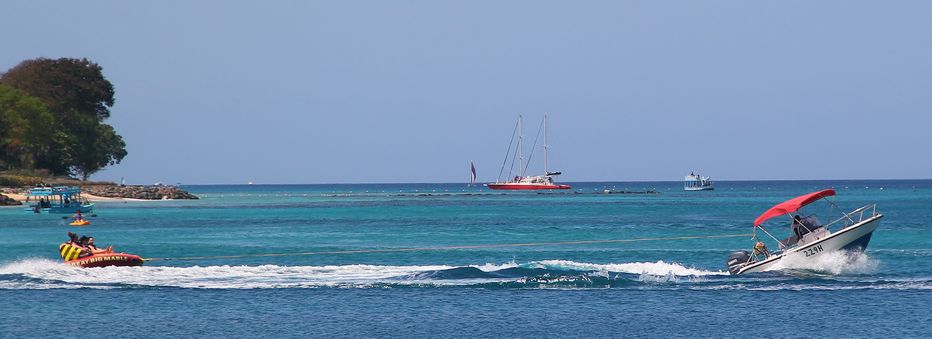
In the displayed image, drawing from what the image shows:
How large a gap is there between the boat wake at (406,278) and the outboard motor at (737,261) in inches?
11.6

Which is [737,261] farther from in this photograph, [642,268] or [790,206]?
[642,268]

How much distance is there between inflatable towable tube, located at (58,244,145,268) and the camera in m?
40.8

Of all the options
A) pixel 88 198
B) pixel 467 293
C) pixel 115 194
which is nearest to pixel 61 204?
pixel 88 198

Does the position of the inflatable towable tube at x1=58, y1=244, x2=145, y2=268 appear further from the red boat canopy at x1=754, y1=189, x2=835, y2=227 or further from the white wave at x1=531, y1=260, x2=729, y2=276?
the red boat canopy at x1=754, y1=189, x2=835, y2=227

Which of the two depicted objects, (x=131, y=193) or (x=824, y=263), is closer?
(x=824, y=263)

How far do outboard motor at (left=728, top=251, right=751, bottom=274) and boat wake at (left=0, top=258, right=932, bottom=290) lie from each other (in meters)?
0.30

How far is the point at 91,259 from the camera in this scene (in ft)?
134

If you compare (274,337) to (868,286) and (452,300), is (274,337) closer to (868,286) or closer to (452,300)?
(452,300)

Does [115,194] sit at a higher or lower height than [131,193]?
lower

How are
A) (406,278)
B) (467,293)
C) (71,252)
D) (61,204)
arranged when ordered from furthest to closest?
(61,204) → (71,252) → (406,278) → (467,293)

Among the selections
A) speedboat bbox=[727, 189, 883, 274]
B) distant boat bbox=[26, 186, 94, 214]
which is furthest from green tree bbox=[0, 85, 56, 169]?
speedboat bbox=[727, 189, 883, 274]

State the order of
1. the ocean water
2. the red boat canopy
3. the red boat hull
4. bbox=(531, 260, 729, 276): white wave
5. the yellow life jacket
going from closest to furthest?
the ocean water
the red boat canopy
bbox=(531, 260, 729, 276): white wave
the red boat hull
the yellow life jacket

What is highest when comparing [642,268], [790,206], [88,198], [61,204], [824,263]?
[88,198]

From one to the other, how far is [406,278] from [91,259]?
10870mm
